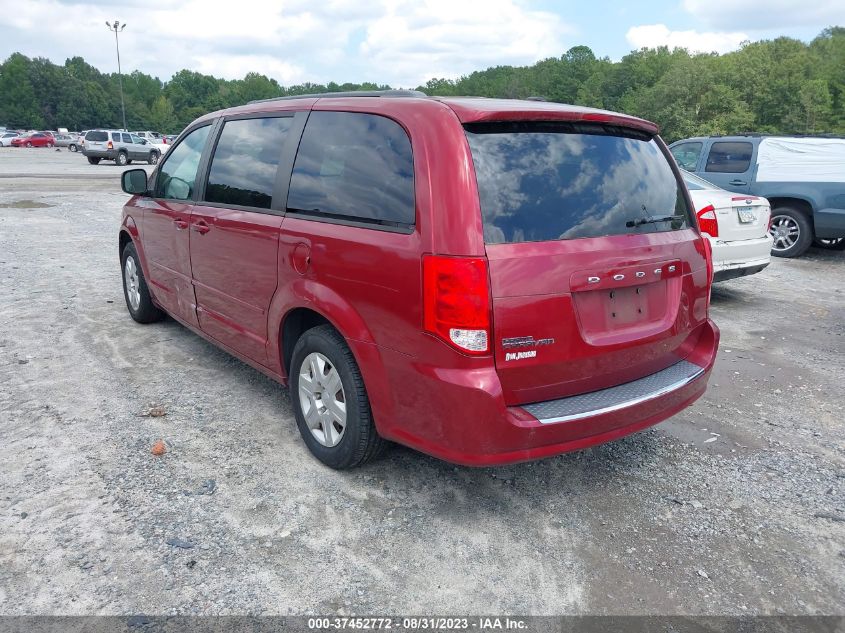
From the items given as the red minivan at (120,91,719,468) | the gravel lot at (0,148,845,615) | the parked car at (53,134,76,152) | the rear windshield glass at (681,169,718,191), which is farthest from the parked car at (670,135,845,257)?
the parked car at (53,134,76,152)

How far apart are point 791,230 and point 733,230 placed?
439 centimetres

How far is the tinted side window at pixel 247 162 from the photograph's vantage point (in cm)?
379

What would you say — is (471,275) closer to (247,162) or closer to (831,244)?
(247,162)

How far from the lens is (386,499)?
127 inches

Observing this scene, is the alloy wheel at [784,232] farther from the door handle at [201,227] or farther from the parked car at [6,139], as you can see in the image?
the parked car at [6,139]

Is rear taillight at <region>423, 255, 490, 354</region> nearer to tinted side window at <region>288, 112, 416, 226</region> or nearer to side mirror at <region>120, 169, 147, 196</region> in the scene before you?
tinted side window at <region>288, 112, 416, 226</region>

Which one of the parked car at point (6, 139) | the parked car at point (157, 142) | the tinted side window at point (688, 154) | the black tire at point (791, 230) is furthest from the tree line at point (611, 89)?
the parked car at point (6, 139)

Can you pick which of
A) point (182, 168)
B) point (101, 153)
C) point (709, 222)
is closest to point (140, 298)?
point (182, 168)

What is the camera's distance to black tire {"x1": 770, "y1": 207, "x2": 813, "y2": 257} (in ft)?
34.7

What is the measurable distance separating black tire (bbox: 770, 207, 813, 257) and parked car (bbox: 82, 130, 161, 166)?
113 feet

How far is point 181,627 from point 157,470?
1225mm

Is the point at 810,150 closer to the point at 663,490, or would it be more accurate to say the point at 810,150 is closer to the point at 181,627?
the point at 663,490

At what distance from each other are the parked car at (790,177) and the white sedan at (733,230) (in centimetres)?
361

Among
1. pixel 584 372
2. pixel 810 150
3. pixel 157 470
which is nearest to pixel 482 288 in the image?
pixel 584 372
